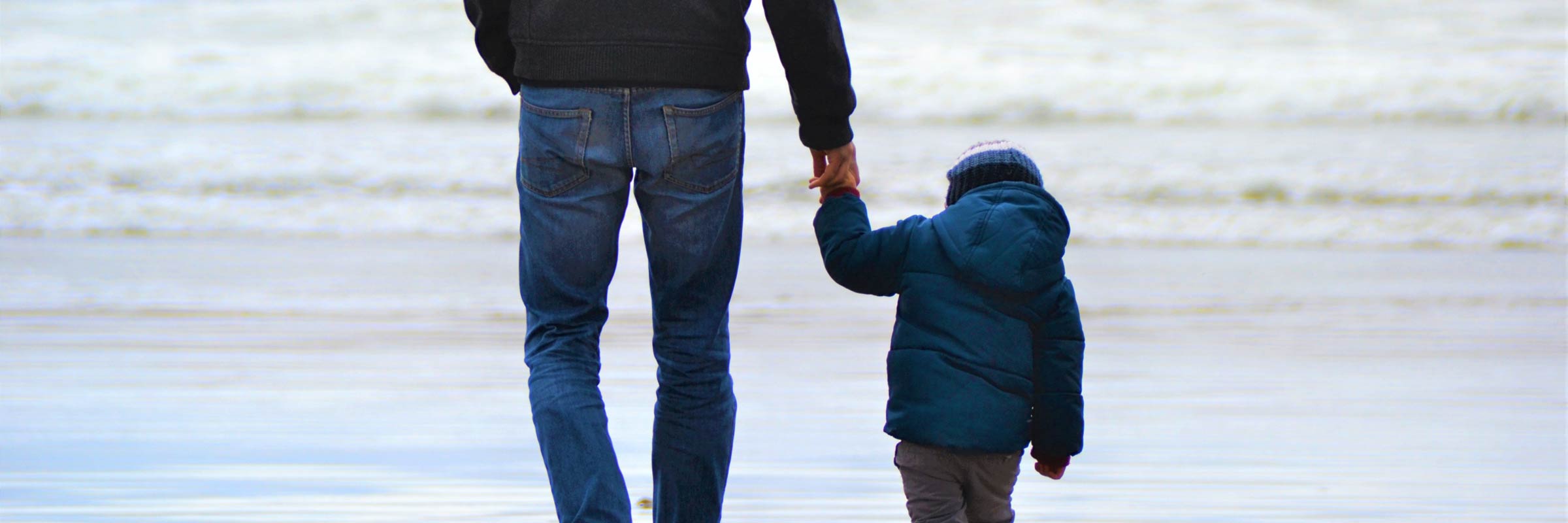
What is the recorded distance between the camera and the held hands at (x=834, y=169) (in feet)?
6.59

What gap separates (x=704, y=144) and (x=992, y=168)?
1.36 feet

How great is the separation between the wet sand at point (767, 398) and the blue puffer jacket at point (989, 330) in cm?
68

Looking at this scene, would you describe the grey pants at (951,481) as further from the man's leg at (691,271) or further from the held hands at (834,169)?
the held hands at (834,169)

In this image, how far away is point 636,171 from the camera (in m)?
1.96

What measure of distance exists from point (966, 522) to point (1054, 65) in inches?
641

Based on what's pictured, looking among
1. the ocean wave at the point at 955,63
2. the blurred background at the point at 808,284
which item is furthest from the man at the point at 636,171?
the ocean wave at the point at 955,63

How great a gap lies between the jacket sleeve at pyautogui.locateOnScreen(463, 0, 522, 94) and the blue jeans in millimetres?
104

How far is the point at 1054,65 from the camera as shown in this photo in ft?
59.1

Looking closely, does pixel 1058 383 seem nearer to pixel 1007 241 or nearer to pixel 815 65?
pixel 1007 241

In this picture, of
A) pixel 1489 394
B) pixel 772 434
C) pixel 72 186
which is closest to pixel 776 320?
pixel 772 434

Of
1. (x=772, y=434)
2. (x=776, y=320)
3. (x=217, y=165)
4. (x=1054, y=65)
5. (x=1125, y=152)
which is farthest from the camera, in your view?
(x=1054, y=65)

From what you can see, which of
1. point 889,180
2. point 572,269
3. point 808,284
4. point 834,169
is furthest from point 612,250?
point 889,180

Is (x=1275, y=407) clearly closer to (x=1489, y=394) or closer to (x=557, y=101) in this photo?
(x=1489, y=394)

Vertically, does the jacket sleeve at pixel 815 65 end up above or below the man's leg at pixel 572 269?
above
